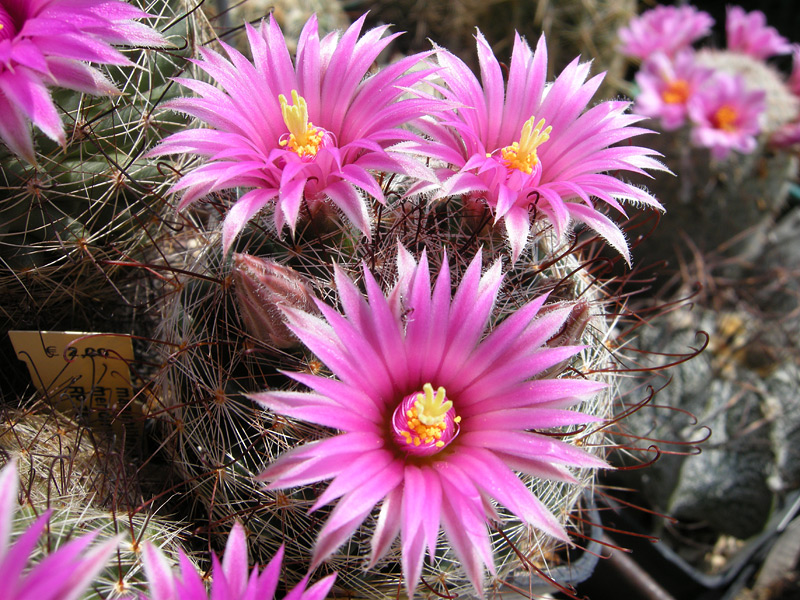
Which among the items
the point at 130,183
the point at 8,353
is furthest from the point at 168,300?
the point at 8,353

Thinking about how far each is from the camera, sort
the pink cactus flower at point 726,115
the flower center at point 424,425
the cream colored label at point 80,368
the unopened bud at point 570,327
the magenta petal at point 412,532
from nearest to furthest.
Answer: the magenta petal at point 412,532 → the flower center at point 424,425 → the unopened bud at point 570,327 → the cream colored label at point 80,368 → the pink cactus flower at point 726,115

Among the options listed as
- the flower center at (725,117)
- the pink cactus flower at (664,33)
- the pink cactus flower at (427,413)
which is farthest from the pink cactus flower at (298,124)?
the pink cactus flower at (664,33)

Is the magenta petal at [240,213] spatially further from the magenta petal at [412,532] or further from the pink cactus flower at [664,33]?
the pink cactus flower at [664,33]

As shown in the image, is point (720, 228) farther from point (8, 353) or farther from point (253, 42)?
point (8, 353)

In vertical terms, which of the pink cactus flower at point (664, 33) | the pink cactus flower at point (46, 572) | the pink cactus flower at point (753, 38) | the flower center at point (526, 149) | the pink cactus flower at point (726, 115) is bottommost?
the pink cactus flower at point (46, 572)

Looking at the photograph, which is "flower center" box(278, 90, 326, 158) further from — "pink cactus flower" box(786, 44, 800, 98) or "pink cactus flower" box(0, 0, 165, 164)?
"pink cactus flower" box(786, 44, 800, 98)

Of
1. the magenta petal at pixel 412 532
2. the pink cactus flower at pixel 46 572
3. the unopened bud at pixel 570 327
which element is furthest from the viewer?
the unopened bud at pixel 570 327
